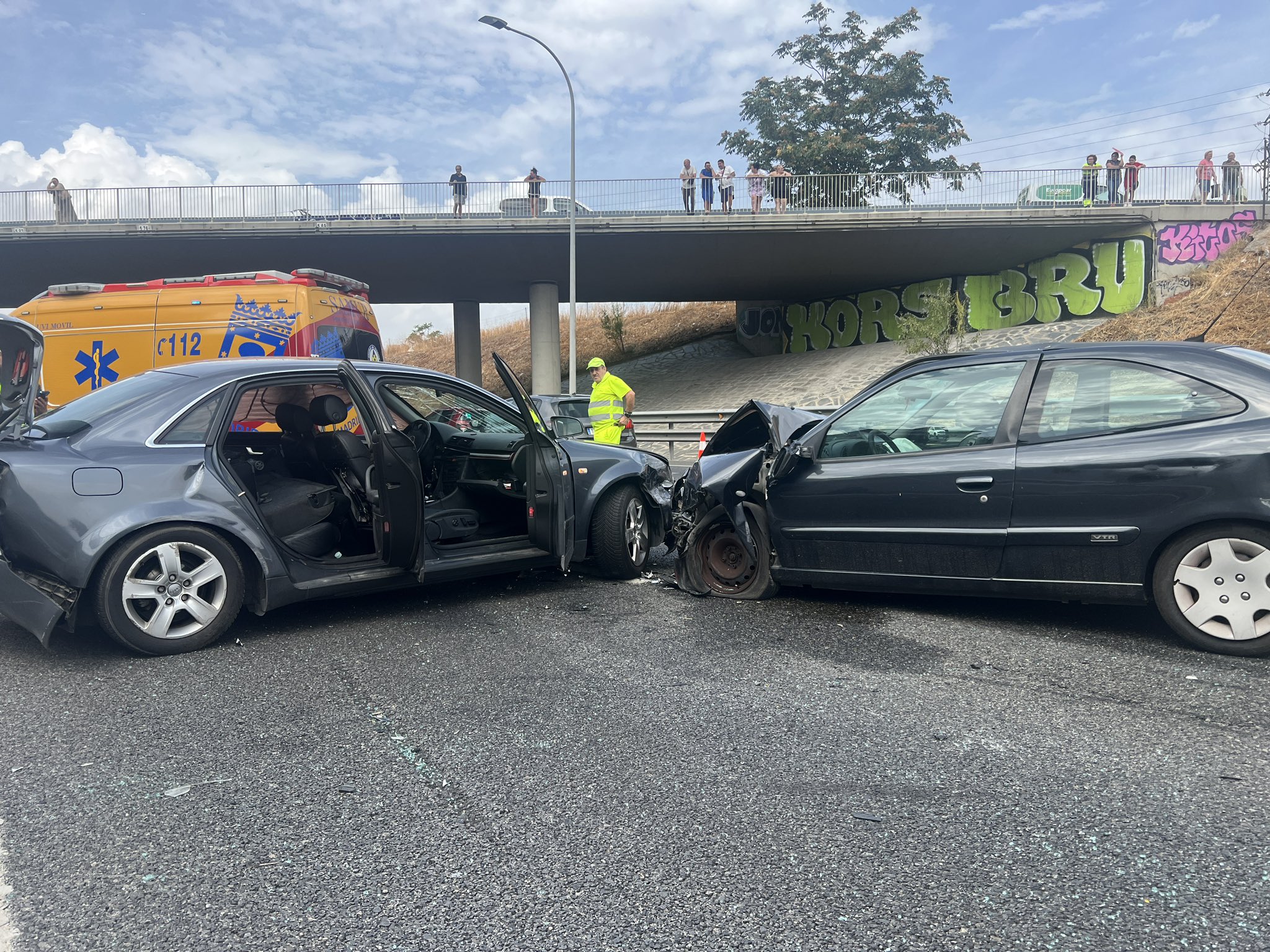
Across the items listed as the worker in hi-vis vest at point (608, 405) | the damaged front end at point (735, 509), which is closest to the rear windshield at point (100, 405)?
the damaged front end at point (735, 509)

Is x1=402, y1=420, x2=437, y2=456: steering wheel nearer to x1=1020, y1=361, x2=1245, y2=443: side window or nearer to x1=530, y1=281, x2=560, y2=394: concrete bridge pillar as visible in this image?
x1=1020, y1=361, x2=1245, y2=443: side window

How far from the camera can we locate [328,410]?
5699 millimetres

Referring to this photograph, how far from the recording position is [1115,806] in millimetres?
2775

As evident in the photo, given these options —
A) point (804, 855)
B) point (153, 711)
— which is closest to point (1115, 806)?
point (804, 855)

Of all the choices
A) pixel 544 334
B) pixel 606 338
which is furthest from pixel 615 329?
pixel 544 334

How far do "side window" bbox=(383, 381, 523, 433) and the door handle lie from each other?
2.68 meters

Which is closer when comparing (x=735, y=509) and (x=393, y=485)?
(x=393, y=485)

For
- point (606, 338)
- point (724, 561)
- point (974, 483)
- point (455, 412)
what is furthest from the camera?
point (606, 338)

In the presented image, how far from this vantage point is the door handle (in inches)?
185

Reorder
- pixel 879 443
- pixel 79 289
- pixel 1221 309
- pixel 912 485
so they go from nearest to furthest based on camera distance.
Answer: pixel 912 485, pixel 879 443, pixel 79 289, pixel 1221 309

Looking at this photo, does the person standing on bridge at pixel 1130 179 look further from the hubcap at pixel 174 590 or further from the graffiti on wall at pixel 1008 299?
the hubcap at pixel 174 590

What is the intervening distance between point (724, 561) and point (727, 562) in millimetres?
21

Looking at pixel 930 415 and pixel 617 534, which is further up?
pixel 930 415

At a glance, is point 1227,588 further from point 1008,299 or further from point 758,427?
point 1008,299
